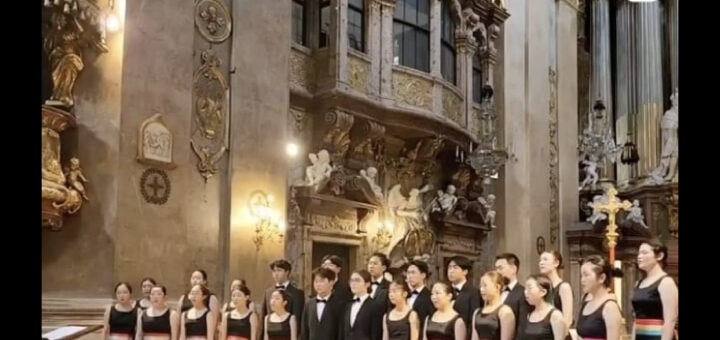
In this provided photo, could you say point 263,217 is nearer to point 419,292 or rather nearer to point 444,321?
point 419,292

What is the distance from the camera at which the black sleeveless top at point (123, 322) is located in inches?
342

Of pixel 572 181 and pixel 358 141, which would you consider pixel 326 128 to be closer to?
pixel 358 141

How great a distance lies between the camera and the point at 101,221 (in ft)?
32.9

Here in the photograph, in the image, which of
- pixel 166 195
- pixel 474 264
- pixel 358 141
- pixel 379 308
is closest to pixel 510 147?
pixel 474 264

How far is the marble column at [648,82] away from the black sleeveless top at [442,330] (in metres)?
16.5

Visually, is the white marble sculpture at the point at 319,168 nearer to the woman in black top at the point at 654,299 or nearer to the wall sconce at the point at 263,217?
the wall sconce at the point at 263,217

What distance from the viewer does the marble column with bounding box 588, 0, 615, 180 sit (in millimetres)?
24062

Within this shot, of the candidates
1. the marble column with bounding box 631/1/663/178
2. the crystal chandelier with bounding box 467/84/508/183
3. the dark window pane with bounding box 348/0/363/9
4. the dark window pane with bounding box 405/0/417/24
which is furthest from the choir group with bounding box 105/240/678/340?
the marble column with bounding box 631/1/663/178

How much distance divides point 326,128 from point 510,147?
5.91m

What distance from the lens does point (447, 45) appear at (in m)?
16.1

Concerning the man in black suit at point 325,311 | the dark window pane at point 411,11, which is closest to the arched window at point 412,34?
the dark window pane at point 411,11

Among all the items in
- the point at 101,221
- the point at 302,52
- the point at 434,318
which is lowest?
the point at 434,318

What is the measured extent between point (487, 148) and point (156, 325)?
9.36 m

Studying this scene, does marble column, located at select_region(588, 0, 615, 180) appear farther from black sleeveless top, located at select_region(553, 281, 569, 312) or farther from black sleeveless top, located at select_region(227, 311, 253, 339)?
black sleeveless top, located at select_region(227, 311, 253, 339)
